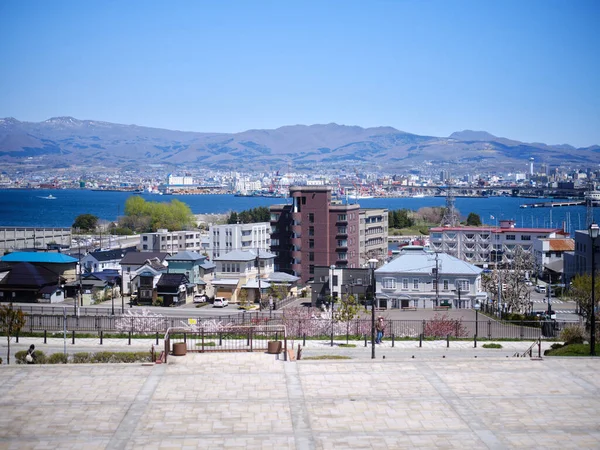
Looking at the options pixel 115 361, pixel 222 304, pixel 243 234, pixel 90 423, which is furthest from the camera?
pixel 243 234

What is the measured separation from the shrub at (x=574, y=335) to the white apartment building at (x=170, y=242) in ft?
107

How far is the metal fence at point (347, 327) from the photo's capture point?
72.5ft

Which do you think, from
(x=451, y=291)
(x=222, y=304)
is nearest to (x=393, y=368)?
(x=451, y=291)

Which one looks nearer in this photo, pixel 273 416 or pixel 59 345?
pixel 273 416

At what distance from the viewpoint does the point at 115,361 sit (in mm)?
15094

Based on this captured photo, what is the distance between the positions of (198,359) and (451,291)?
58.1ft

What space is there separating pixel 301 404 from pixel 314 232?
1181 inches

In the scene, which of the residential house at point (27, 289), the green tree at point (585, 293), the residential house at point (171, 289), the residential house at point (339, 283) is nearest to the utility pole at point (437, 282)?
the residential house at point (339, 283)

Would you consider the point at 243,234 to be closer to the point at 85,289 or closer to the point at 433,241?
the point at 433,241

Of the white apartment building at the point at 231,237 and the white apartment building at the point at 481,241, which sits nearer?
the white apartment building at the point at 231,237

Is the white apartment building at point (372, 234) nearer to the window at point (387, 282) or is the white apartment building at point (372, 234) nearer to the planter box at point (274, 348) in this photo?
the window at point (387, 282)

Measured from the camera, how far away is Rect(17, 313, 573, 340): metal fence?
22109 mm

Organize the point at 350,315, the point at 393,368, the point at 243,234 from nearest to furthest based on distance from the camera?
the point at 393,368
the point at 350,315
the point at 243,234

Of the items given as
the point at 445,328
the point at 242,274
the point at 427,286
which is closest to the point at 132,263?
the point at 242,274
